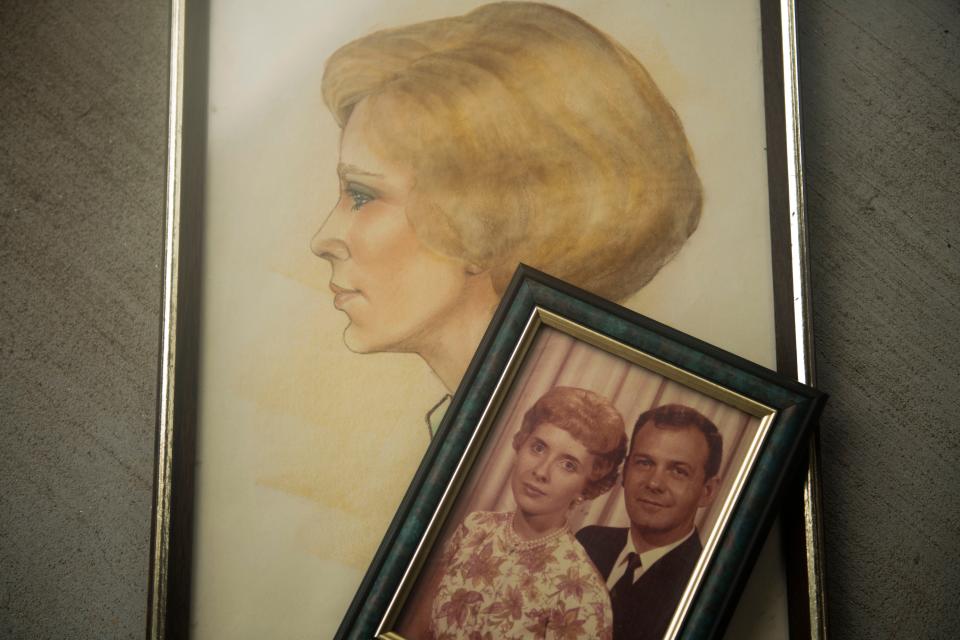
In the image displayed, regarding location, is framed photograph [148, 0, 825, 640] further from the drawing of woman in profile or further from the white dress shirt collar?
the white dress shirt collar

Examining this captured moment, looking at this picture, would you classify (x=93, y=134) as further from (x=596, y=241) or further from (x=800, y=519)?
(x=800, y=519)

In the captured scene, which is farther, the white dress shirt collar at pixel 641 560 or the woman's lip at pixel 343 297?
the woman's lip at pixel 343 297

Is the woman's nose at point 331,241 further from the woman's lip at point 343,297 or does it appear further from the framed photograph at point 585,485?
the framed photograph at point 585,485

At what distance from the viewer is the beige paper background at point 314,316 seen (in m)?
0.76

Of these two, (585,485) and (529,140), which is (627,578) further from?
(529,140)

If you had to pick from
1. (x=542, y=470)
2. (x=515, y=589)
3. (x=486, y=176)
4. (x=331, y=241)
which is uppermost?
(x=486, y=176)

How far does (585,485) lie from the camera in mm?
709

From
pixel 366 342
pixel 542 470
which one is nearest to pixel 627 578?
pixel 542 470

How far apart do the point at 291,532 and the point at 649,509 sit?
37 cm

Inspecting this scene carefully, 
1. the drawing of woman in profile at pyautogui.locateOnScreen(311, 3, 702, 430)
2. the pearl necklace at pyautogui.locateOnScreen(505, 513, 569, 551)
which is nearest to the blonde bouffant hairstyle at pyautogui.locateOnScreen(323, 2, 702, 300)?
the drawing of woman in profile at pyautogui.locateOnScreen(311, 3, 702, 430)

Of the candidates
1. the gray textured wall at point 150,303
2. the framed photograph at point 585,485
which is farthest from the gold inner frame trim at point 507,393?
the gray textured wall at point 150,303

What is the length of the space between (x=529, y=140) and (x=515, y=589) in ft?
1.54

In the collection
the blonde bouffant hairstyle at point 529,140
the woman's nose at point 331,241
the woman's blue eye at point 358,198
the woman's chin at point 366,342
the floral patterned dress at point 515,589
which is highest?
the blonde bouffant hairstyle at point 529,140

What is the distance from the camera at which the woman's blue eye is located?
32.0 inches
